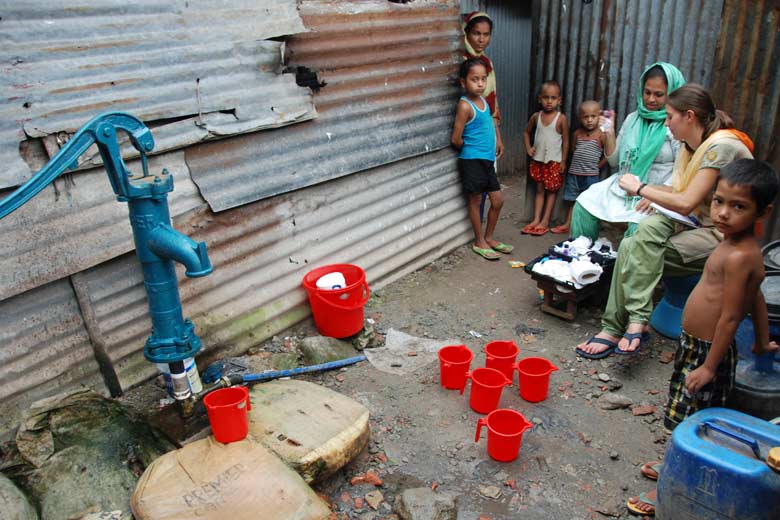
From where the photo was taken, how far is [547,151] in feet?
20.0

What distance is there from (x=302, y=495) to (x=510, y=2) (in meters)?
7.20

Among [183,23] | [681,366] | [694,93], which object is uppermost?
[183,23]

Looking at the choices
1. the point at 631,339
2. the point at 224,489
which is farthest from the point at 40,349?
the point at 631,339

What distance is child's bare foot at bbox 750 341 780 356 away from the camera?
9.20 ft

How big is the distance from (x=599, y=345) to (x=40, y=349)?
3.57m

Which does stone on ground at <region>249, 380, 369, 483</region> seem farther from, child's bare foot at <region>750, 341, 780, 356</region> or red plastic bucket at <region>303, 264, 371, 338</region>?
child's bare foot at <region>750, 341, 780, 356</region>

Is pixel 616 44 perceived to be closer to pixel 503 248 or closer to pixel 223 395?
pixel 503 248

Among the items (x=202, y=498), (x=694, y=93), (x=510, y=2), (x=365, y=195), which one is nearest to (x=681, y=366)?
(x=694, y=93)

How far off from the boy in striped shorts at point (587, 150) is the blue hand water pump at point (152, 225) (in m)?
4.35

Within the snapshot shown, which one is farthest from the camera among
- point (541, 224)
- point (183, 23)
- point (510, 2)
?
point (510, 2)

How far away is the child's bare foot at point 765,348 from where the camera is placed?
2.80m

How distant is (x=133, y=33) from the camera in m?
3.19

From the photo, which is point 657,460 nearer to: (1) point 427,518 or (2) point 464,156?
(1) point 427,518

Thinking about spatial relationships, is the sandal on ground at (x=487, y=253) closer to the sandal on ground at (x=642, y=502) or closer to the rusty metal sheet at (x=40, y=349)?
the sandal on ground at (x=642, y=502)
